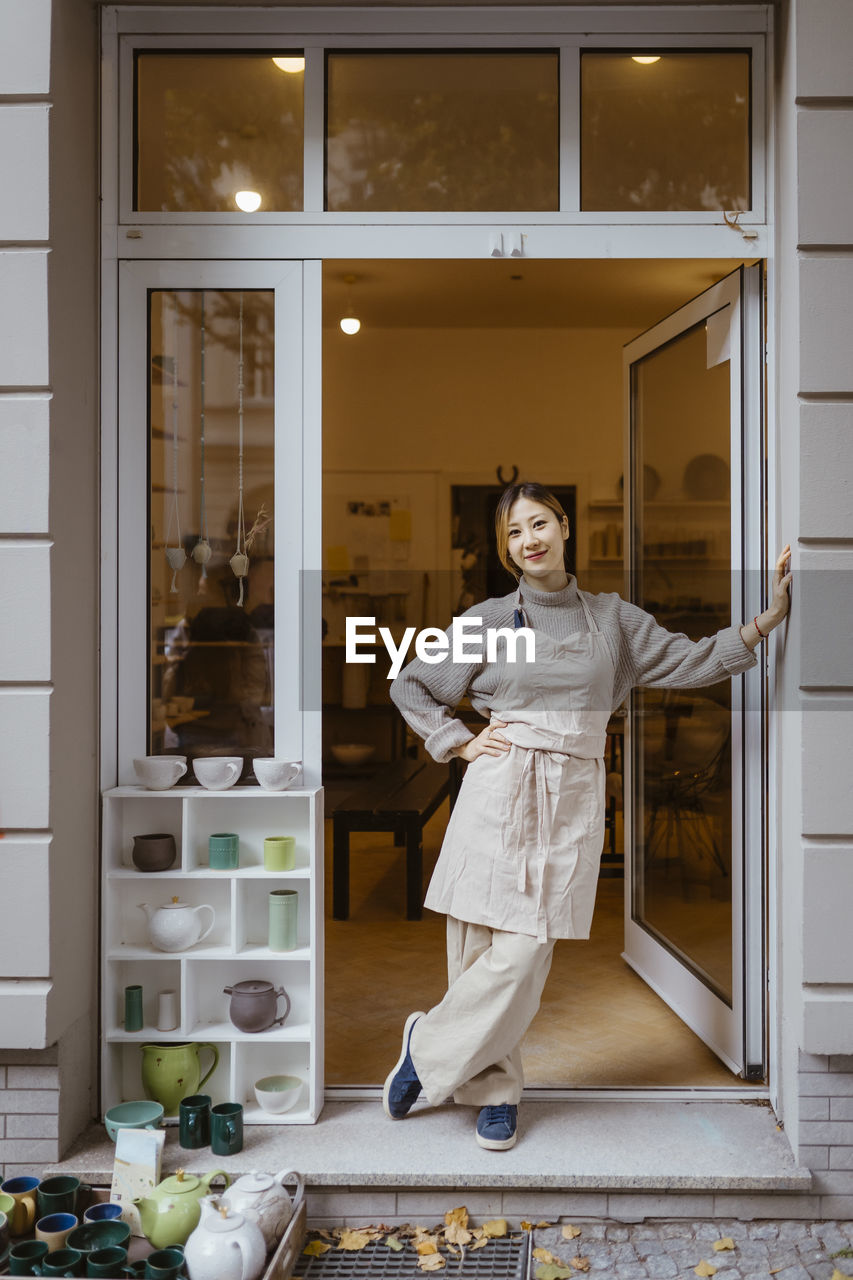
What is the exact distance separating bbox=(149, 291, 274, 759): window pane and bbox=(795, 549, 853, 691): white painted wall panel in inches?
55.0

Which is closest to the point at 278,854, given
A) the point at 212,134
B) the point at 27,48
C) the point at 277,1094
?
the point at 277,1094

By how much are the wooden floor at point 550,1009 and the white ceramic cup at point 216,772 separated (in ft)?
3.03

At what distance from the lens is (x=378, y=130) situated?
3.01 metres

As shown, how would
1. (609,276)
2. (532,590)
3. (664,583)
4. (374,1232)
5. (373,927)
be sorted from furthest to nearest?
(609,276) < (373,927) < (664,583) < (532,590) < (374,1232)

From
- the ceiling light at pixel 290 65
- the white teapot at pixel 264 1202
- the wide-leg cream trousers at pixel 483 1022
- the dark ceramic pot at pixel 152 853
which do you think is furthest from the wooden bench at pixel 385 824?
the ceiling light at pixel 290 65

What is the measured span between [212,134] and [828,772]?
7.68 feet

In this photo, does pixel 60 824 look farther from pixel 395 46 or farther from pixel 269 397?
pixel 395 46

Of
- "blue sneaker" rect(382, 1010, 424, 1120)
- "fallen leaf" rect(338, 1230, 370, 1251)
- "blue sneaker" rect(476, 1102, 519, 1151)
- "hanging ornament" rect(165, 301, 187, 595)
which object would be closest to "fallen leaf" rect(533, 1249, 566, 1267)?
"blue sneaker" rect(476, 1102, 519, 1151)

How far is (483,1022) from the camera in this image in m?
2.72

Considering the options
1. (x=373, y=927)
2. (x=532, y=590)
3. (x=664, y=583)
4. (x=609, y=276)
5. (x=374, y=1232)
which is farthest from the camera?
(x=609, y=276)

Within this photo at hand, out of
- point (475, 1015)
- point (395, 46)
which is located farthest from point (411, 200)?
point (475, 1015)

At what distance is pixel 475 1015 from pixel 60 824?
1134mm

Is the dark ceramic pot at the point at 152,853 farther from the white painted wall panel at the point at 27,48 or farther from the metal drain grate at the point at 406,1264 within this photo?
the white painted wall panel at the point at 27,48

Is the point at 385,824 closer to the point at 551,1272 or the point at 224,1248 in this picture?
the point at 551,1272
